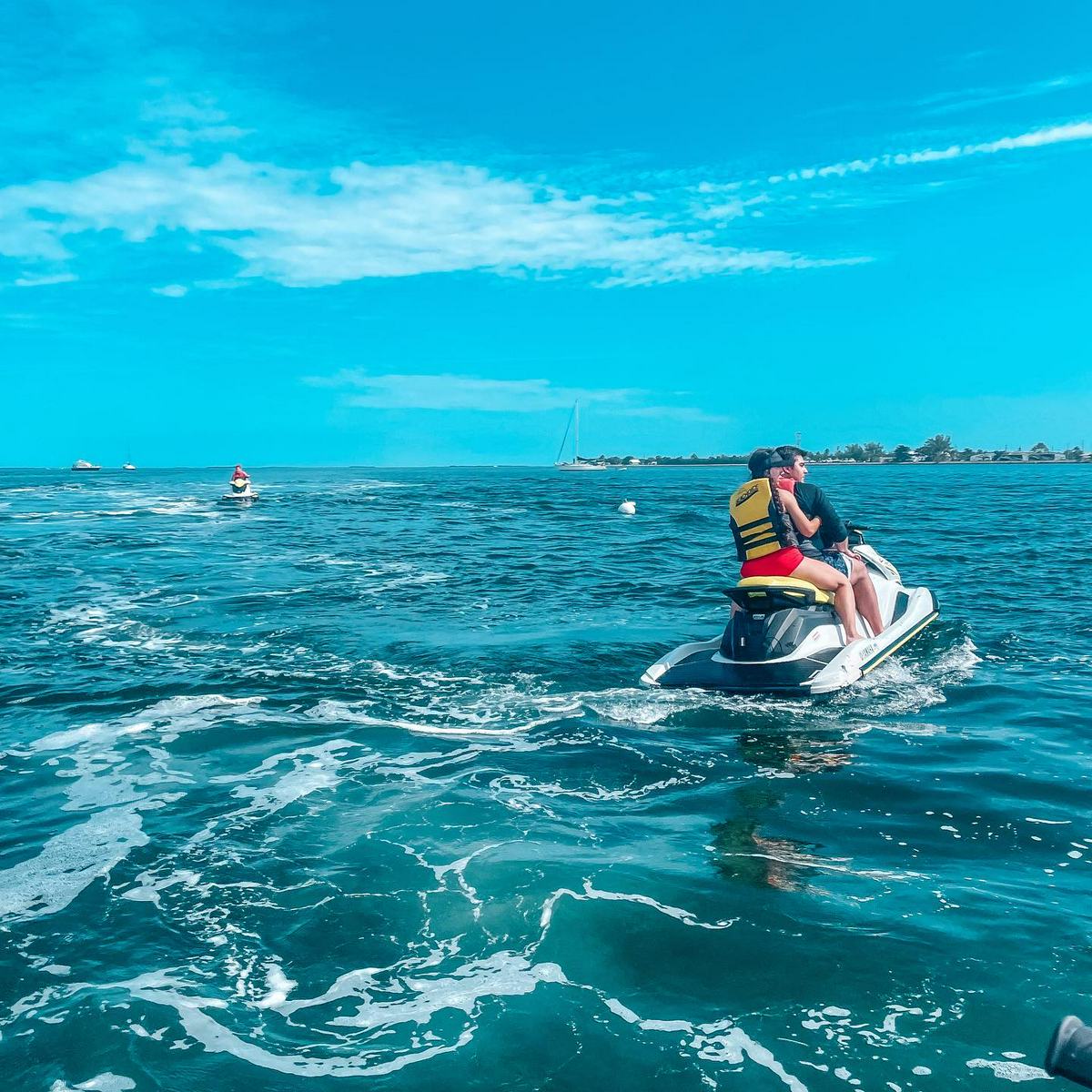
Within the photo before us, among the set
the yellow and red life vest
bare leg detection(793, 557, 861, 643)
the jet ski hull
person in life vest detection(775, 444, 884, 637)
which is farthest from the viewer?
person in life vest detection(775, 444, 884, 637)

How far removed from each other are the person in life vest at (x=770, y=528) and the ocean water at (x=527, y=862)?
141 cm

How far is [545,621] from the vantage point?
44.3 ft

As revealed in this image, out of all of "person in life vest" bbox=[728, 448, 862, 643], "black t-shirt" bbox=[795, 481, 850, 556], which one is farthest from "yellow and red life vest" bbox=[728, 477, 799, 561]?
"black t-shirt" bbox=[795, 481, 850, 556]

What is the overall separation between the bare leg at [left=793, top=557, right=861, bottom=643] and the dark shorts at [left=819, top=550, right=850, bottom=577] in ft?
1.39

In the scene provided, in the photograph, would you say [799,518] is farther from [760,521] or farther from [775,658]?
[775,658]

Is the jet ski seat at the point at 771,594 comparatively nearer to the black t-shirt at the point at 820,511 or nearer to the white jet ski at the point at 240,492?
the black t-shirt at the point at 820,511

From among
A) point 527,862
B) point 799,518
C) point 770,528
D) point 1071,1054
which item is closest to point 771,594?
point 770,528

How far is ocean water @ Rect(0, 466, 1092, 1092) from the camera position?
12.6 feet

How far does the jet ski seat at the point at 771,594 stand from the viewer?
894 centimetres

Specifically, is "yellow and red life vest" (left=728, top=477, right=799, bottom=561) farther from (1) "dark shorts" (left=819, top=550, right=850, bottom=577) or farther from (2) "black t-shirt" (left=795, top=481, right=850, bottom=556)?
(1) "dark shorts" (left=819, top=550, right=850, bottom=577)

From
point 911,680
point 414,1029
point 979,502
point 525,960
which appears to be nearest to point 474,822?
point 525,960

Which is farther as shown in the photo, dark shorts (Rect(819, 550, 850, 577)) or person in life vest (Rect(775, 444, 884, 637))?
dark shorts (Rect(819, 550, 850, 577))

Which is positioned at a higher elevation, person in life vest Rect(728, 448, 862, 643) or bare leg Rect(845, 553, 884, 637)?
person in life vest Rect(728, 448, 862, 643)

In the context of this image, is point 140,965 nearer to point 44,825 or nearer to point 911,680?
point 44,825
